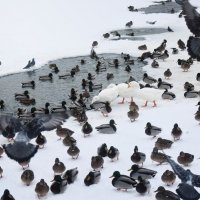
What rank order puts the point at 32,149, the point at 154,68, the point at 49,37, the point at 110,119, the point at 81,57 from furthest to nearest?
the point at 49,37 < the point at 81,57 < the point at 154,68 < the point at 110,119 < the point at 32,149

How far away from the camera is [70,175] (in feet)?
43.3

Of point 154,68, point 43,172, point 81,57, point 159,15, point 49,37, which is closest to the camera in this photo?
point 43,172

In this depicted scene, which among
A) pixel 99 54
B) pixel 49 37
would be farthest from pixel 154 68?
pixel 49 37

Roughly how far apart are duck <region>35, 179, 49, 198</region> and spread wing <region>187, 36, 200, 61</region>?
7428 mm

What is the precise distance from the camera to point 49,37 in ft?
105

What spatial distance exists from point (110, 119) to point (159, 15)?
20.3m

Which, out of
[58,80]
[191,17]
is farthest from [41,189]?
[58,80]

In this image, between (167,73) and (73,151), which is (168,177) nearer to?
(73,151)

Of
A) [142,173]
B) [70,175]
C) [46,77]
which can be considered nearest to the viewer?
[142,173]

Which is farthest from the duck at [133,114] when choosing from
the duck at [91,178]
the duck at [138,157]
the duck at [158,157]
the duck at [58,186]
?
the duck at [58,186]

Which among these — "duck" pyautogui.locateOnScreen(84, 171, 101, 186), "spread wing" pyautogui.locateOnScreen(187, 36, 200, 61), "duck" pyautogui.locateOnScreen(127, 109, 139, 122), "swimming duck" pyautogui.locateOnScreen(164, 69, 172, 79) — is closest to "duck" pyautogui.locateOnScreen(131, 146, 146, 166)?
"duck" pyautogui.locateOnScreen(84, 171, 101, 186)

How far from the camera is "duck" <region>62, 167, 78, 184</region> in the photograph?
13.2m

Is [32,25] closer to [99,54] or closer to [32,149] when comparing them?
[99,54]

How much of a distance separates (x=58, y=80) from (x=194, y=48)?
7695mm
